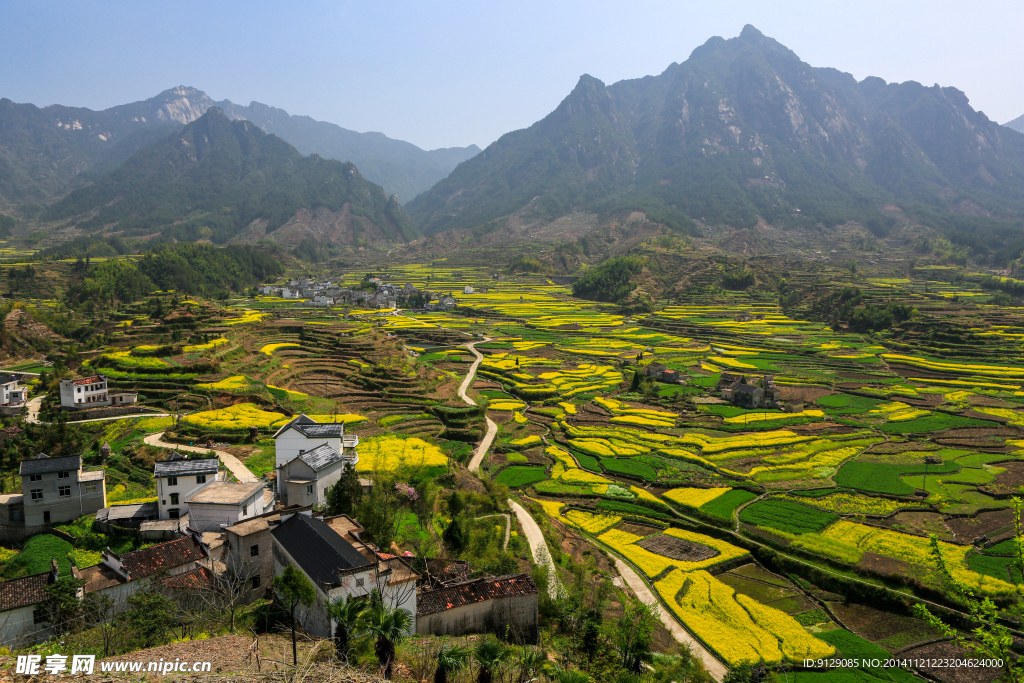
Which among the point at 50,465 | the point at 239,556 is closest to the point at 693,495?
the point at 239,556

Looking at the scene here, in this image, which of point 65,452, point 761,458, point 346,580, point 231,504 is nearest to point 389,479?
point 231,504

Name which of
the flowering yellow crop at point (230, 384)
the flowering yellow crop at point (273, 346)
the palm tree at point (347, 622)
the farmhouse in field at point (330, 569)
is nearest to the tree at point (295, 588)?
the farmhouse in field at point (330, 569)

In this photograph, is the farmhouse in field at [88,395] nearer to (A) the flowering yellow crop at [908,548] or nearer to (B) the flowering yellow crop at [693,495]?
(B) the flowering yellow crop at [693,495]

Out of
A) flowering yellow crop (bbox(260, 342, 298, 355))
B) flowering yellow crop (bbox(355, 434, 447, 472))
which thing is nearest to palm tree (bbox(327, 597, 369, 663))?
flowering yellow crop (bbox(355, 434, 447, 472))

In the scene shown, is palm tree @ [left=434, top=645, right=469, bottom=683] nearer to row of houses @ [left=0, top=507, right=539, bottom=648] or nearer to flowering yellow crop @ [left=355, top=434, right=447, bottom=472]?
row of houses @ [left=0, top=507, right=539, bottom=648]

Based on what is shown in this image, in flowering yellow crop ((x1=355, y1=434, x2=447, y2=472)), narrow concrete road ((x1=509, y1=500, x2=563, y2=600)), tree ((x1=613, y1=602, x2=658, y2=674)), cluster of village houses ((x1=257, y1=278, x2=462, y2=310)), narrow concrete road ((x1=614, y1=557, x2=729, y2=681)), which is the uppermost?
cluster of village houses ((x1=257, y1=278, x2=462, y2=310))

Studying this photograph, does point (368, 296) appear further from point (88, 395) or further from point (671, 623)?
point (671, 623)
